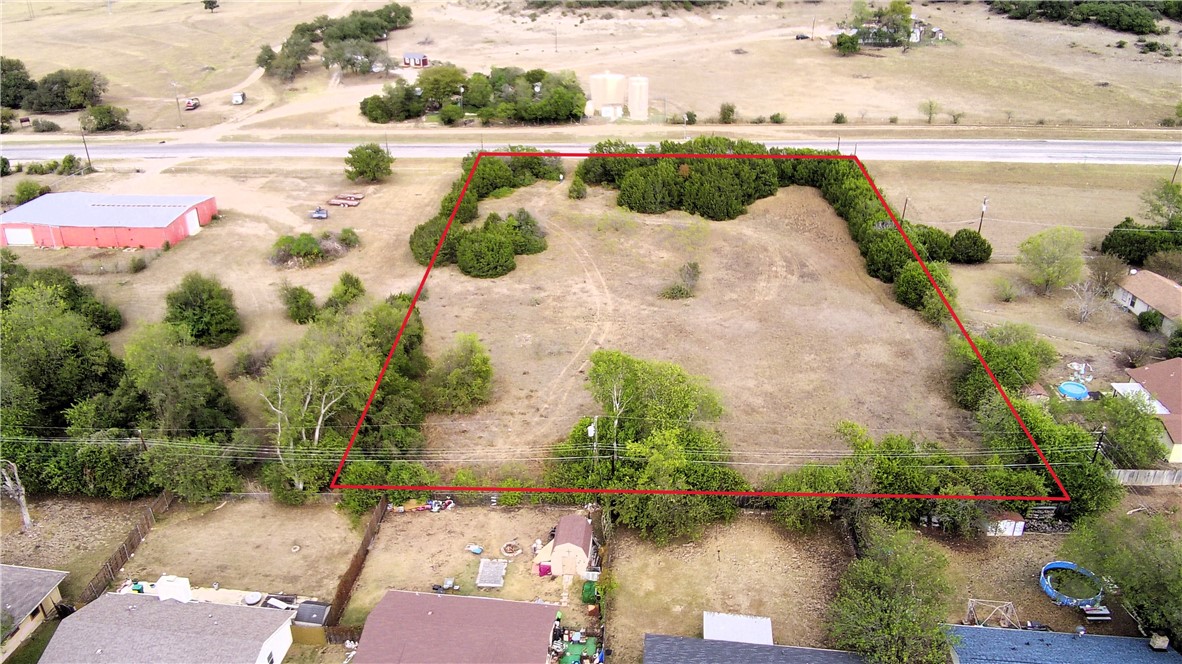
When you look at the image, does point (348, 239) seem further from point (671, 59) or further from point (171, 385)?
point (671, 59)

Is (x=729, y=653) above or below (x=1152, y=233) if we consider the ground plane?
below

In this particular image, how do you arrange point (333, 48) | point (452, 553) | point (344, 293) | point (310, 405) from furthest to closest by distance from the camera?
point (333, 48) → point (344, 293) → point (310, 405) → point (452, 553)

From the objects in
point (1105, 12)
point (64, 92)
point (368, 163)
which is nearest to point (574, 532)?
point (368, 163)

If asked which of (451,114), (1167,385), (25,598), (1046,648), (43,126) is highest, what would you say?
(451,114)

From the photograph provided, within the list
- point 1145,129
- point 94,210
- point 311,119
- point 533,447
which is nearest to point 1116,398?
point 533,447

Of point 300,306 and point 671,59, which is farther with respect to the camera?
point 671,59

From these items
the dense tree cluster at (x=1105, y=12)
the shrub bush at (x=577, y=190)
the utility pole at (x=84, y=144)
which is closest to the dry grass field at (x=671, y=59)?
the dense tree cluster at (x=1105, y=12)

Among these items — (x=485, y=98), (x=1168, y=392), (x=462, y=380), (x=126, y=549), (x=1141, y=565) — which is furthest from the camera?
(x=485, y=98)

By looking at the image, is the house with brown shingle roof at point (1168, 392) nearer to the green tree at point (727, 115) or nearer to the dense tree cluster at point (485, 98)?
the green tree at point (727, 115)
